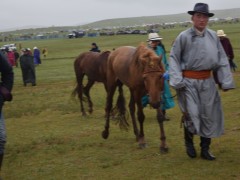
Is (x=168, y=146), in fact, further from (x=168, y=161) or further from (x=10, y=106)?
(x=10, y=106)

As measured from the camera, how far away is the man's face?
5508mm

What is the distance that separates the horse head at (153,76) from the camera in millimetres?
5875

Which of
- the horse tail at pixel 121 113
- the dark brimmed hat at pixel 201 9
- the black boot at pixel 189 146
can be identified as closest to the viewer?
the dark brimmed hat at pixel 201 9

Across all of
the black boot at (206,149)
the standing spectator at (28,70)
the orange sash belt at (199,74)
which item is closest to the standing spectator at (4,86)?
the orange sash belt at (199,74)

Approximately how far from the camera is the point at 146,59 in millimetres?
6125

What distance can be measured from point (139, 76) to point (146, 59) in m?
0.44

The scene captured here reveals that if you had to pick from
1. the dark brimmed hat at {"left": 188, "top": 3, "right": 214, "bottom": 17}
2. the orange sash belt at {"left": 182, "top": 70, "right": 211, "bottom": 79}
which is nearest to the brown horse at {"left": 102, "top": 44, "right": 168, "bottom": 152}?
the orange sash belt at {"left": 182, "top": 70, "right": 211, "bottom": 79}

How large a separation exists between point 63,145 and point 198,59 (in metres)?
3.22

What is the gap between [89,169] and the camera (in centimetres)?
596

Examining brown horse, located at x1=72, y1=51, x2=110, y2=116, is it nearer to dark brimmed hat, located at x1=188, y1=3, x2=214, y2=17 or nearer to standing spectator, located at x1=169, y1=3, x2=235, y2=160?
standing spectator, located at x1=169, y1=3, x2=235, y2=160

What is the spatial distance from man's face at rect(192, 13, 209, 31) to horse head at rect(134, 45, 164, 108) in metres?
0.79

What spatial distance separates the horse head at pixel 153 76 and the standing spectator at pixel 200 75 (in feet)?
1.12

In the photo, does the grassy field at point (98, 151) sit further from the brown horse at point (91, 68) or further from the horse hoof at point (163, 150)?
the brown horse at point (91, 68)

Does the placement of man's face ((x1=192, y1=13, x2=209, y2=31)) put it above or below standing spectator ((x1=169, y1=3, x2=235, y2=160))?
above
